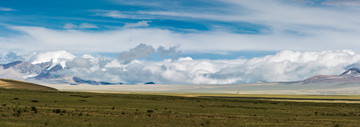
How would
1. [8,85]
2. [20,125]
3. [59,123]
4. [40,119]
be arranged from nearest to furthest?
[20,125] → [59,123] → [40,119] → [8,85]

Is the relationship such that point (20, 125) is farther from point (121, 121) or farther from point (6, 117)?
point (121, 121)

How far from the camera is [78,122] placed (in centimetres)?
4756

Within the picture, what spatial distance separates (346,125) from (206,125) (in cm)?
1818

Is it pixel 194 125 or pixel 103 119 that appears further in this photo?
pixel 103 119

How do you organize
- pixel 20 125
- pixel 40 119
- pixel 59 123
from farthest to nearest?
pixel 40 119 → pixel 59 123 → pixel 20 125

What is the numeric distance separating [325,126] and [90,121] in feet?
91.4

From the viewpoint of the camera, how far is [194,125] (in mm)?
48062

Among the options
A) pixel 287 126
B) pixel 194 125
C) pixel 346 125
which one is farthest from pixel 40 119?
pixel 346 125

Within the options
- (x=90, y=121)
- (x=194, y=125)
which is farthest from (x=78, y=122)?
(x=194, y=125)

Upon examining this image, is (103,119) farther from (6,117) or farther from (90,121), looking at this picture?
(6,117)

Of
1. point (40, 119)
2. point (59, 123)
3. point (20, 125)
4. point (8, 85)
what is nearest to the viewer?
point (20, 125)

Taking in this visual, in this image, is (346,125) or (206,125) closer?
(206,125)

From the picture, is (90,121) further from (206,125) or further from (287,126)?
(287,126)

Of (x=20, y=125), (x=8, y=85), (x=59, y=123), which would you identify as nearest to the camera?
(x=20, y=125)
